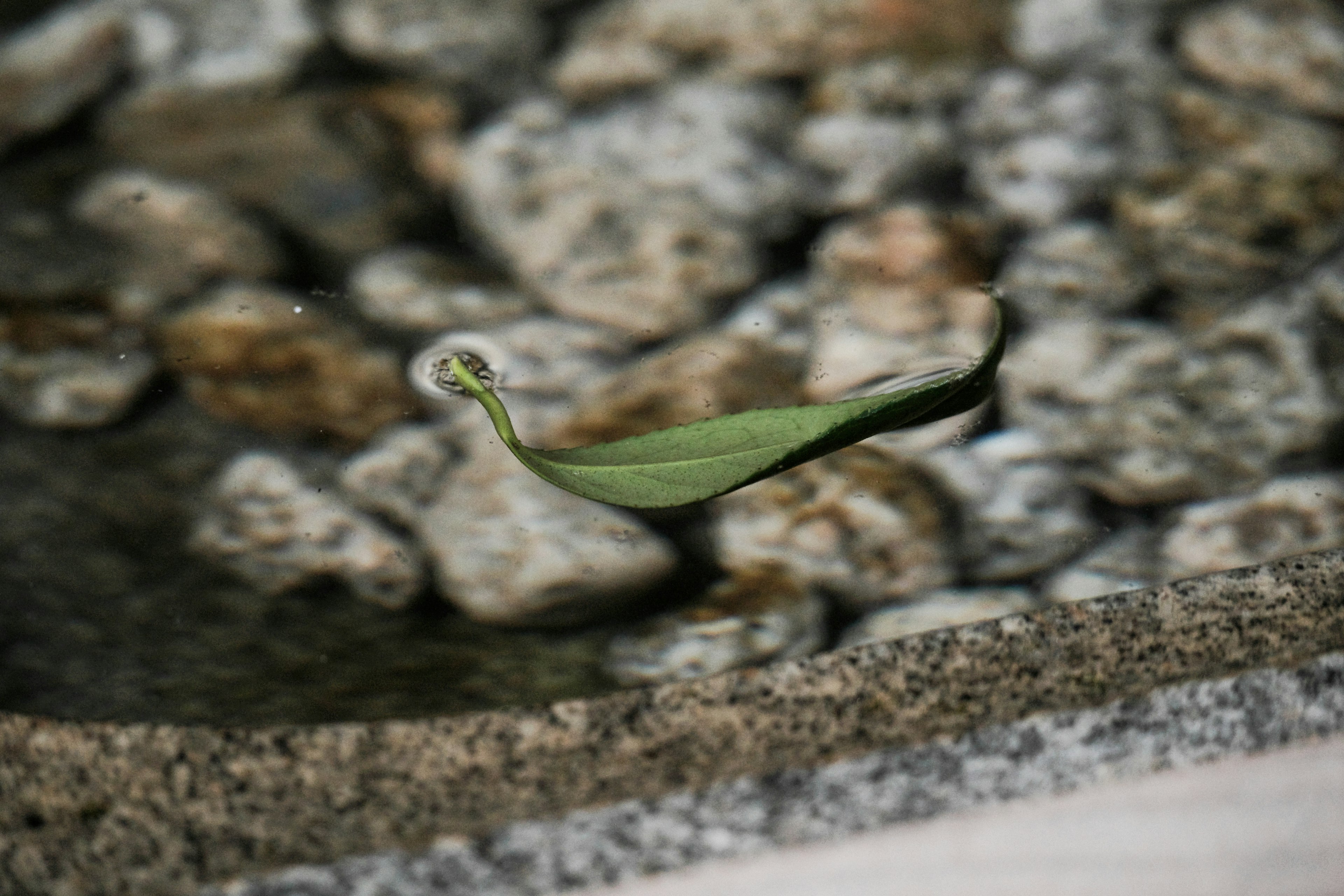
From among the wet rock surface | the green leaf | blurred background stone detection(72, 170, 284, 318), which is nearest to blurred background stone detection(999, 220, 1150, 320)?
the wet rock surface

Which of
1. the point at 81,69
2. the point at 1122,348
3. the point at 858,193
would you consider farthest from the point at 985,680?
the point at 81,69

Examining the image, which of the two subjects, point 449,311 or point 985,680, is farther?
point 449,311

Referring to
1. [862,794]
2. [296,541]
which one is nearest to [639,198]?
[296,541]

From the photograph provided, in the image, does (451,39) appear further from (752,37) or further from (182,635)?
(182,635)

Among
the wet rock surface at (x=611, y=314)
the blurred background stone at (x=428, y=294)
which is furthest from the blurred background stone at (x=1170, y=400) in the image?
the blurred background stone at (x=428, y=294)

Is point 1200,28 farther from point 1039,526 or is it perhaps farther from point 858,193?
point 1039,526

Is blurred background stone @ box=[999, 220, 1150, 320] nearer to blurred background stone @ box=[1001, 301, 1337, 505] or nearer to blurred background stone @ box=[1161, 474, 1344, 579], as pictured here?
blurred background stone @ box=[1001, 301, 1337, 505]

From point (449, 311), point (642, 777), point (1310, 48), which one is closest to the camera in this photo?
point (642, 777)
